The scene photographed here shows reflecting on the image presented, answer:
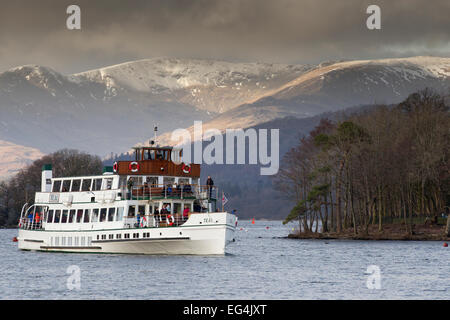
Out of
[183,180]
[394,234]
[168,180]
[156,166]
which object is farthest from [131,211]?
[394,234]

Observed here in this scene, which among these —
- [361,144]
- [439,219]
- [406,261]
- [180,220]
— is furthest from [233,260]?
[439,219]

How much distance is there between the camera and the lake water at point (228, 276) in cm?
5294

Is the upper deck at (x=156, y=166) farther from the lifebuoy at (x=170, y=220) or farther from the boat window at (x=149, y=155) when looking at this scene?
the lifebuoy at (x=170, y=220)

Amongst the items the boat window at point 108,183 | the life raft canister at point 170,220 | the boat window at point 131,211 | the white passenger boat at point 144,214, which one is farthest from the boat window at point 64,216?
the life raft canister at point 170,220

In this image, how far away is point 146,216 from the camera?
7362 cm

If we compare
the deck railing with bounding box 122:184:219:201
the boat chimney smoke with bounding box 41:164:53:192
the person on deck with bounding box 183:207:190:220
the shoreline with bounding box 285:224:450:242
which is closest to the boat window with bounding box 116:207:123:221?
the deck railing with bounding box 122:184:219:201

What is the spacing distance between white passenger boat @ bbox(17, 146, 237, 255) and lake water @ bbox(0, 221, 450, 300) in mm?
1328

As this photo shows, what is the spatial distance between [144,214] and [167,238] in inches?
188

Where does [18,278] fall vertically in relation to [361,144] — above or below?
below

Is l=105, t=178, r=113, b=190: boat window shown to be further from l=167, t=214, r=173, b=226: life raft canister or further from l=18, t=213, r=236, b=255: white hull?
l=167, t=214, r=173, b=226: life raft canister

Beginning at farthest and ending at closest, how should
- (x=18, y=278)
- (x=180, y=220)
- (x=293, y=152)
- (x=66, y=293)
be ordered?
(x=293, y=152) → (x=180, y=220) → (x=18, y=278) → (x=66, y=293)
